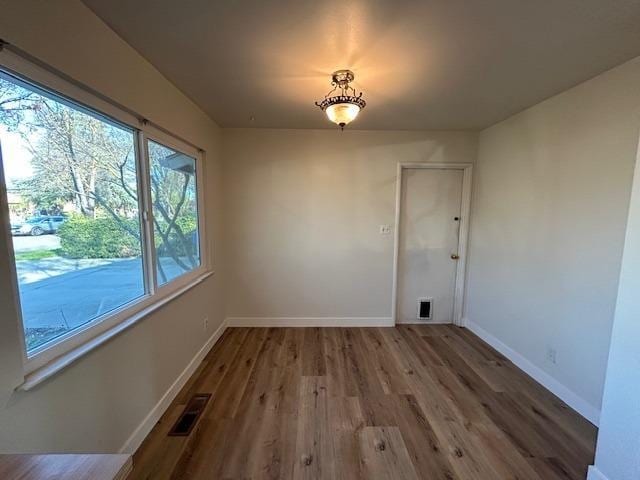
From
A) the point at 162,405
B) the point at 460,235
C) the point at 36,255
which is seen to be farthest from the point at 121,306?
the point at 460,235

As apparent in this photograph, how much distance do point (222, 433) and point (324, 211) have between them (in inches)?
93.2

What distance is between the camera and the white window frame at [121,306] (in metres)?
1.06

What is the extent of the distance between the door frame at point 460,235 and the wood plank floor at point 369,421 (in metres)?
0.68

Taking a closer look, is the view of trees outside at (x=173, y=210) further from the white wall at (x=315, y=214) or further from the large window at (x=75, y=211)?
the white wall at (x=315, y=214)

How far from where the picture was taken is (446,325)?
3570 millimetres

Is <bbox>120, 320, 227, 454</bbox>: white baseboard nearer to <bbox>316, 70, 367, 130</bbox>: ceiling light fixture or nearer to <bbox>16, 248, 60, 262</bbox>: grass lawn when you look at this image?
<bbox>16, 248, 60, 262</bbox>: grass lawn

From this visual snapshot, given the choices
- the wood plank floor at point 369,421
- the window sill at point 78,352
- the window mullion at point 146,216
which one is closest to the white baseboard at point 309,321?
the wood plank floor at point 369,421

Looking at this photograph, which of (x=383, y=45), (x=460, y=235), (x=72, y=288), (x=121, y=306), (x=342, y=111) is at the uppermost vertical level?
(x=383, y=45)

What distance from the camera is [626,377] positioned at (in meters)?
1.29

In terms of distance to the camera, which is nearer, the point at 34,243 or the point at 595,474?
the point at 34,243

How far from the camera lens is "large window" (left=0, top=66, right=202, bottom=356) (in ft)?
3.65

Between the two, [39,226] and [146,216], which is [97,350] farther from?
[146,216]

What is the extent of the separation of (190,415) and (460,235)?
3.38m

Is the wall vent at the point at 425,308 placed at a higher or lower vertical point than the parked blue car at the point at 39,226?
lower
